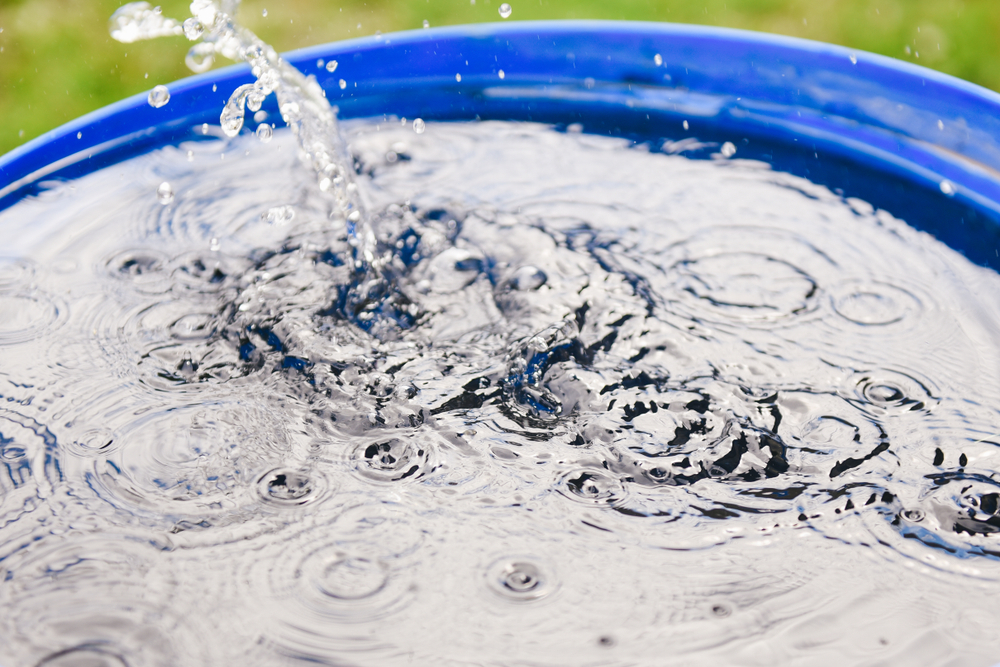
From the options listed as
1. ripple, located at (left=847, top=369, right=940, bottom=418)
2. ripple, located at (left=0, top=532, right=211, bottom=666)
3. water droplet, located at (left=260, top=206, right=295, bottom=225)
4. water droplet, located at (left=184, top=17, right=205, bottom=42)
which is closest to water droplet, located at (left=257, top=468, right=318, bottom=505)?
ripple, located at (left=0, top=532, right=211, bottom=666)

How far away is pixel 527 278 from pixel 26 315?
3.05 ft

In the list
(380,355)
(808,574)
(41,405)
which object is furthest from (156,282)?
(808,574)

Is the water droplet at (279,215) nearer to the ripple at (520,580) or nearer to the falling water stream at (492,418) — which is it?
the falling water stream at (492,418)

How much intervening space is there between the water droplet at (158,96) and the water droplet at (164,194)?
0.23 m

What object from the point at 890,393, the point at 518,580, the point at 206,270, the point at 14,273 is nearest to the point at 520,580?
the point at 518,580

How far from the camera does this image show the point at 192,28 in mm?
1814

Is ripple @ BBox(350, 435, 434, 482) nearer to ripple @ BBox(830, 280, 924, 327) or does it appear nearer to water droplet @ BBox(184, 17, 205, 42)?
ripple @ BBox(830, 280, 924, 327)

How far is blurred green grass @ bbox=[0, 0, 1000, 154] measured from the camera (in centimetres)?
305

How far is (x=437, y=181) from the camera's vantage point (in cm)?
202

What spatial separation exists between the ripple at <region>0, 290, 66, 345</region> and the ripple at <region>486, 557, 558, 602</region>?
3.24ft

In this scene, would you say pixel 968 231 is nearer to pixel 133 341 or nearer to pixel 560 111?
pixel 560 111

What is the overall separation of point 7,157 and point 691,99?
1.58 metres

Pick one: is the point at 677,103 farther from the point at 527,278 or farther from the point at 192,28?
the point at 192,28

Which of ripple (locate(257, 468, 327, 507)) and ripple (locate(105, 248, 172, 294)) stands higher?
ripple (locate(105, 248, 172, 294))
